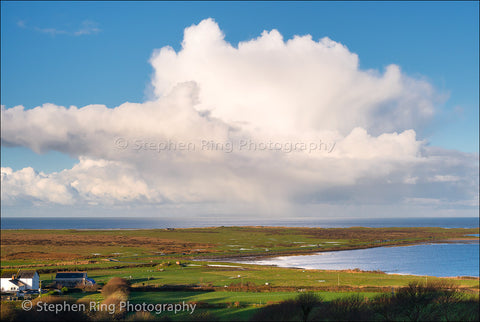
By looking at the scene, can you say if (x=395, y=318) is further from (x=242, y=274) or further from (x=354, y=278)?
(x=242, y=274)

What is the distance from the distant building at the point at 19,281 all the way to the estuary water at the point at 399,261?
66646mm

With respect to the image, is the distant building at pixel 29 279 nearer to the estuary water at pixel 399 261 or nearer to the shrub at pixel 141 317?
the shrub at pixel 141 317

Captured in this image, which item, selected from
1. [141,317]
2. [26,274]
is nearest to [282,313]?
[141,317]

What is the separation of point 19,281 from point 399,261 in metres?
109

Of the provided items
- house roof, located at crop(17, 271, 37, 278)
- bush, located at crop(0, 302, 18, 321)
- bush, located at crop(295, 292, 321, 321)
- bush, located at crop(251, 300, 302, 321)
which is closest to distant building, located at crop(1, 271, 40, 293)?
house roof, located at crop(17, 271, 37, 278)

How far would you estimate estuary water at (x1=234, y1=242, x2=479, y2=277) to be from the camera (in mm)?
106581

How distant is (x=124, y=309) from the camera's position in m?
49.4

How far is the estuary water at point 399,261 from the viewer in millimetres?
106581

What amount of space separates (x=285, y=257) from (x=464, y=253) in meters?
74.6

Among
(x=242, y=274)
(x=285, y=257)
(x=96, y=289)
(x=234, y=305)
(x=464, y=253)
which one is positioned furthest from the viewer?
(x=464, y=253)

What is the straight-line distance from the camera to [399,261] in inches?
4902

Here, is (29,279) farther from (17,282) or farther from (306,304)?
(306,304)

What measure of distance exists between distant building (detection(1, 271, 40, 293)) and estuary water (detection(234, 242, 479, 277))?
66.6 metres

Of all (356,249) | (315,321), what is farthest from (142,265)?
(356,249)
